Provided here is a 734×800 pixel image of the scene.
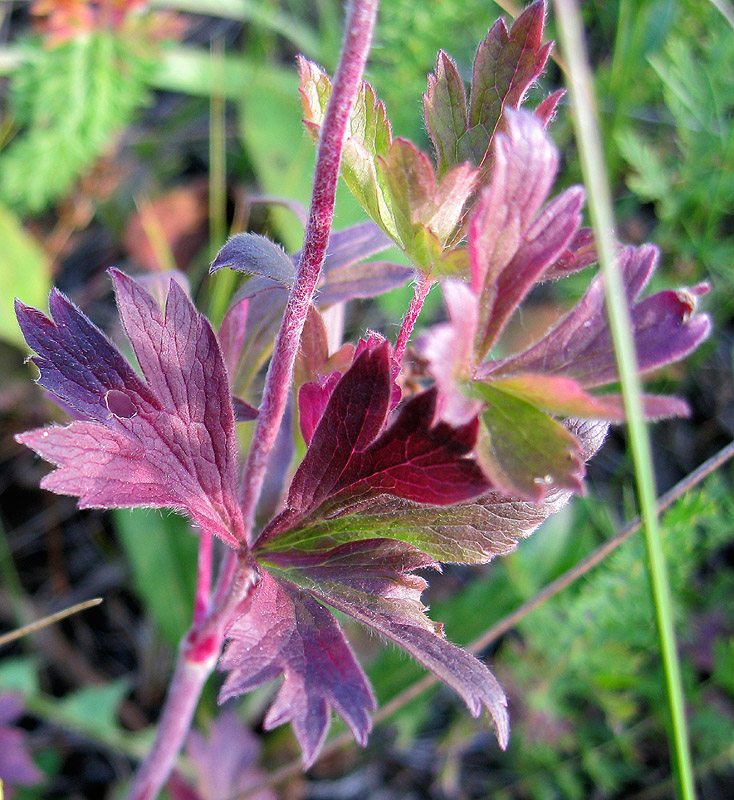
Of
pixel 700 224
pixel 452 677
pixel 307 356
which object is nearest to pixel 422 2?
pixel 700 224

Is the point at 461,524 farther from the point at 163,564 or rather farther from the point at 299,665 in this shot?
the point at 163,564

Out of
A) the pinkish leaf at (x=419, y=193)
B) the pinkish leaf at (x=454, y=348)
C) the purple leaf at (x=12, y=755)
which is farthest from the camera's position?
the purple leaf at (x=12, y=755)

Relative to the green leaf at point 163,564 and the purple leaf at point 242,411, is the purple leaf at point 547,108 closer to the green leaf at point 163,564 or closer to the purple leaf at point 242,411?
the purple leaf at point 242,411

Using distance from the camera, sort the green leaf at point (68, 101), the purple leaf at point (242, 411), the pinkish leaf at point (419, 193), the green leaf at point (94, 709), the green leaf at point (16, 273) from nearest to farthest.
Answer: the pinkish leaf at point (419, 193), the purple leaf at point (242, 411), the green leaf at point (94, 709), the green leaf at point (16, 273), the green leaf at point (68, 101)

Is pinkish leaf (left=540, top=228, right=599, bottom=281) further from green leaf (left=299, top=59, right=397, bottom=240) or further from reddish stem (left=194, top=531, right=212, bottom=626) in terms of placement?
reddish stem (left=194, top=531, right=212, bottom=626)

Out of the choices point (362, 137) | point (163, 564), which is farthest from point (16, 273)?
point (362, 137)

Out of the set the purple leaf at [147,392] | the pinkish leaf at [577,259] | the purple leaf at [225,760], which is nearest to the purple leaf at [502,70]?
the pinkish leaf at [577,259]
